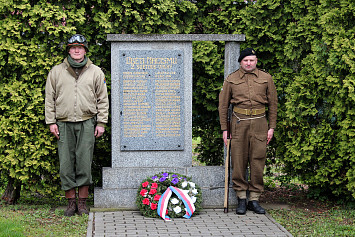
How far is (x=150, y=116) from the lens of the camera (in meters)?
6.82

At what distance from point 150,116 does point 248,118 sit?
1.26 metres

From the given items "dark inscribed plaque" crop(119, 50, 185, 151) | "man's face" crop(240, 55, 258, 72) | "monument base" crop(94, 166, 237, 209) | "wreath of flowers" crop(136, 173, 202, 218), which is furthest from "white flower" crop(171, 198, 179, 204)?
"man's face" crop(240, 55, 258, 72)

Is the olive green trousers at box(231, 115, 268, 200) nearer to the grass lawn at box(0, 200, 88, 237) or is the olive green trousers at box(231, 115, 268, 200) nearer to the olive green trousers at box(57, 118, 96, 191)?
the olive green trousers at box(57, 118, 96, 191)

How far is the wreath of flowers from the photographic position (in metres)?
6.37

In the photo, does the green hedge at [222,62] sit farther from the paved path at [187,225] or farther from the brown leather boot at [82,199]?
the paved path at [187,225]

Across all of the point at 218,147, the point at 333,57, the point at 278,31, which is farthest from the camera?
the point at 218,147

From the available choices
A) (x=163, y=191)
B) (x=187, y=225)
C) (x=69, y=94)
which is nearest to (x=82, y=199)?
(x=163, y=191)

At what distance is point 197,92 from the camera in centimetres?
770

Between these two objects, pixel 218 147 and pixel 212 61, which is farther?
pixel 218 147

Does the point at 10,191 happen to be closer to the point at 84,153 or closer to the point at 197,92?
the point at 84,153

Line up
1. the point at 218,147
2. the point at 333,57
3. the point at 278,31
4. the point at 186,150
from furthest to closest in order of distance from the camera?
the point at 218,147 < the point at 278,31 < the point at 186,150 < the point at 333,57

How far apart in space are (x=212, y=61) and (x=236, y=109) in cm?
111

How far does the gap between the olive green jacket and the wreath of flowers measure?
1.15 m

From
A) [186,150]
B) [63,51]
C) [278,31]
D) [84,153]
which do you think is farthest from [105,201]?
[278,31]
